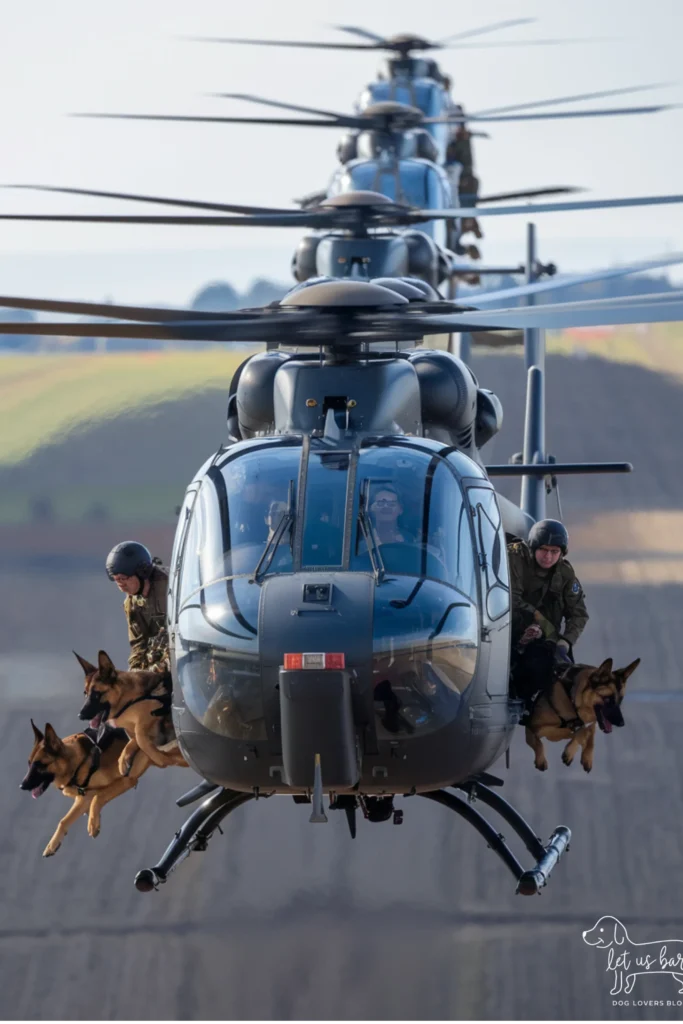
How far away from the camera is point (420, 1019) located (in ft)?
58.1

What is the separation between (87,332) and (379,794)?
2997 mm

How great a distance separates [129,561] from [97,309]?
6.75 feet

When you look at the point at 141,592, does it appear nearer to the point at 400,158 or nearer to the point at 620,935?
the point at 620,935

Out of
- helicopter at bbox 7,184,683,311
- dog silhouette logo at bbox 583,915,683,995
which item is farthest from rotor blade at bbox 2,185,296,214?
dog silhouette logo at bbox 583,915,683,995

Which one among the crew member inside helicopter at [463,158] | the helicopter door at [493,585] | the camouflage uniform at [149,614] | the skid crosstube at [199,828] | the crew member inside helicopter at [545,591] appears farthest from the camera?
the crew member inside helicopter at [463,158]

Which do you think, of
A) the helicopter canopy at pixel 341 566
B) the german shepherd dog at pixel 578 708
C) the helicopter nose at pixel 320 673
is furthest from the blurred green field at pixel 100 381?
the helicopter nose at pixel 320 673

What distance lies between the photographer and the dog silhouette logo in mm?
18891

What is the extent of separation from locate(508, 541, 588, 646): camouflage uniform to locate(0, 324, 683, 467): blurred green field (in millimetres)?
20642

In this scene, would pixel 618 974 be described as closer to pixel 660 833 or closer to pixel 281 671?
pixel 660 833

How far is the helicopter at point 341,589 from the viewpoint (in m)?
9.20

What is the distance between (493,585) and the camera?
33.7 feet

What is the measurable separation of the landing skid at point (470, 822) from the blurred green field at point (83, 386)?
21149mm

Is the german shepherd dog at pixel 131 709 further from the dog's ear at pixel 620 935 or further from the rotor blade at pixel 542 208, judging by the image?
the dog's ear at pixel 620 935

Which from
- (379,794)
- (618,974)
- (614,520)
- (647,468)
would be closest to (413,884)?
(618,974)
